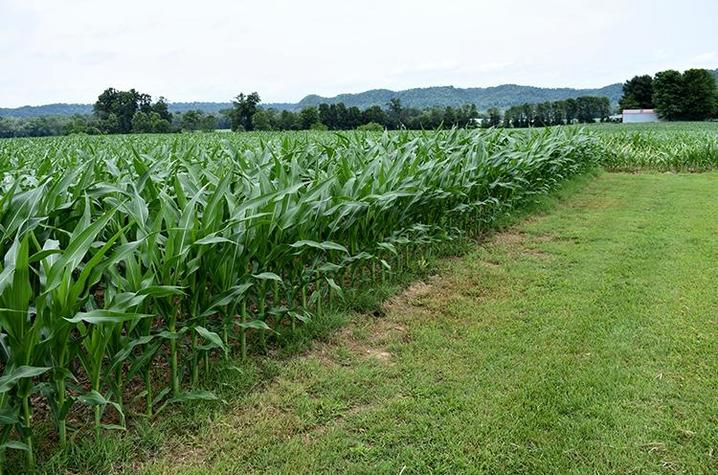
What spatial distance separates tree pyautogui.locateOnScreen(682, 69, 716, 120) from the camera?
64062 mm

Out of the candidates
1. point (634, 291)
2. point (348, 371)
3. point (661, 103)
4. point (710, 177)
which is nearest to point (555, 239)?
point (634, 291)

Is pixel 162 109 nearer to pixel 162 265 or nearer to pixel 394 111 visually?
pixel 394 111

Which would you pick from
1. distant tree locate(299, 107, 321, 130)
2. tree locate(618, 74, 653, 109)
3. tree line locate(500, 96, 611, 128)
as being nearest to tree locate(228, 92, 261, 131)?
distant tree locate(299, 107, 321, 130)

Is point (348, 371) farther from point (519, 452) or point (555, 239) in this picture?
point (555, 239)

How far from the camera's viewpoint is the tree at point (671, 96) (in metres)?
64.3

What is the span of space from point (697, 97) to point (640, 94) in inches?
379

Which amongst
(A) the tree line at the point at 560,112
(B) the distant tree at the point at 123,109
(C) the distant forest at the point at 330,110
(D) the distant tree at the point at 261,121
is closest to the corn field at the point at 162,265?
(A) the tree line at the point at 560,112

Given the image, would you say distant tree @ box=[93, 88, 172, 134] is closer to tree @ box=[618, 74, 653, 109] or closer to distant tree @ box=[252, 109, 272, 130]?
distant tree @ box=[252, 109, 272, 130]

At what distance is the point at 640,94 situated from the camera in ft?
240

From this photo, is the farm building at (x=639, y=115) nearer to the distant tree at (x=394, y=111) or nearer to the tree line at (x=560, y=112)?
the tree line at (x=560, y=112)

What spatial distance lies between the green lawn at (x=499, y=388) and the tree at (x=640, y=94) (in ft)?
252

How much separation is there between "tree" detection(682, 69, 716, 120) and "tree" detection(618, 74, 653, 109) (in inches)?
276

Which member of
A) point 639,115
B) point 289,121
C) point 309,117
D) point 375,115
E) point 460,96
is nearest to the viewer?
point 375,115

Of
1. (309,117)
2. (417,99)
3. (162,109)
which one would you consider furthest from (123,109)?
(417,99)
